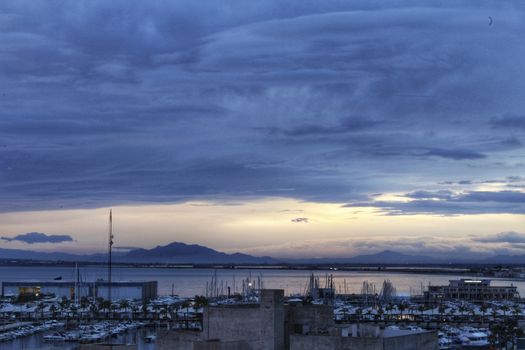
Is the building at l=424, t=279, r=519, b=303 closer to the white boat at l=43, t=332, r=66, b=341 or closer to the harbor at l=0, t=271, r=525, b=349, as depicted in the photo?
the harbor at l=0, t=271, r=525, b=349

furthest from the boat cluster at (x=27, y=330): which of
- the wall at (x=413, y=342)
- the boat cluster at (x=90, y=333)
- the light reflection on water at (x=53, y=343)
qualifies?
the wall at (x=413, y=342)

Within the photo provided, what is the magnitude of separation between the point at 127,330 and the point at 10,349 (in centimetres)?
1239

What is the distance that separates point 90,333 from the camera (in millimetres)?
61438

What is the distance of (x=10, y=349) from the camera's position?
56344 mm

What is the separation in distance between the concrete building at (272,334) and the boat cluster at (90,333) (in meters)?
33.8

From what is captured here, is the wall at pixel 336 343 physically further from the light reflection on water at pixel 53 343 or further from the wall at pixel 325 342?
the light reflection on water at pixel 53 343

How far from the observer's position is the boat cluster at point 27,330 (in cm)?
6057

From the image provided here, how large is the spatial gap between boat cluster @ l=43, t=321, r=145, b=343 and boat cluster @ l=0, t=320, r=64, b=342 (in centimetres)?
211

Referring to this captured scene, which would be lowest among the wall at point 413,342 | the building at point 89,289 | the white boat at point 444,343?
the white boat at point 444,343

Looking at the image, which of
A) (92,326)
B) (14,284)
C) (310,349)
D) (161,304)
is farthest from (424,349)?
(14,284)

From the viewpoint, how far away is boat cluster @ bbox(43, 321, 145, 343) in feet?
195

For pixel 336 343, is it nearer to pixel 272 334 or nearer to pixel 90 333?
pixel 272 334

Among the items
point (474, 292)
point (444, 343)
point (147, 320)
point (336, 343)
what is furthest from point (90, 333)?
point (474, 292)

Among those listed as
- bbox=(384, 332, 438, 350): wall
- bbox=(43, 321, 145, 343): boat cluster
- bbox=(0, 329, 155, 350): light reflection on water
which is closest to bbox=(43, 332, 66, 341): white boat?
bbox=(43, 321, 145, 343): boat cluster
